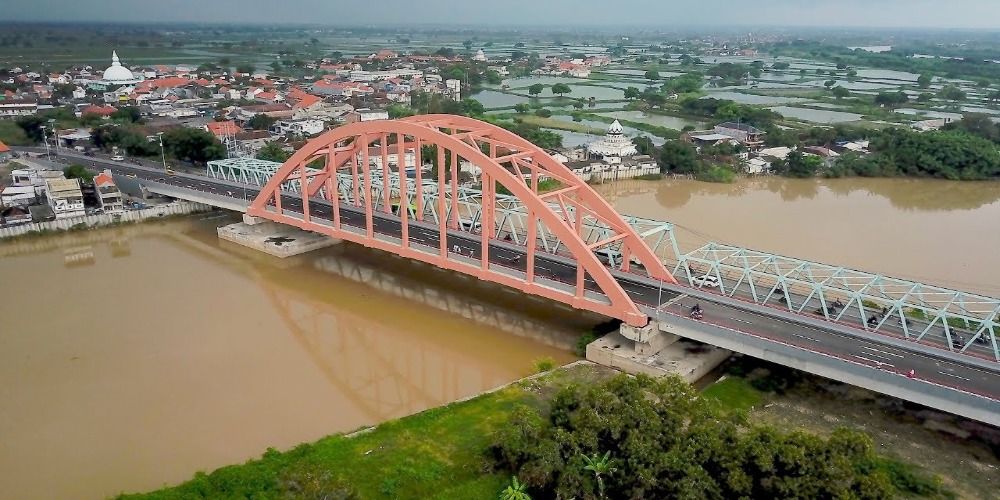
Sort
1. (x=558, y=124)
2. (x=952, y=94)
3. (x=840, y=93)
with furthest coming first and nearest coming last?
1. (x=840, y=93)
2. (x=952, y=94)
3. (x=558, y=124)

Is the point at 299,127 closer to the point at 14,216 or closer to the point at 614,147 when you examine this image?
the point at 14,216

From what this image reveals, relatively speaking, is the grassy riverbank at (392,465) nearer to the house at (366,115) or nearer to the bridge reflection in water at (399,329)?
the bridge reflection in water at (399,329)

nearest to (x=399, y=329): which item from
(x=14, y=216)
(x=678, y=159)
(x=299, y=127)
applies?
(x=14, y=216)

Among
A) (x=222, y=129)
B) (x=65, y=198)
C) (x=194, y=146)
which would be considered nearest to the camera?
(x=65, y=198)

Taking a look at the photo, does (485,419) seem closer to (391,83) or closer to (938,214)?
(938,214)

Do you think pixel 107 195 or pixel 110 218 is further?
pixel 107 195

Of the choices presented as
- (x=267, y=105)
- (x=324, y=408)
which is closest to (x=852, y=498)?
(x=324, y=408)

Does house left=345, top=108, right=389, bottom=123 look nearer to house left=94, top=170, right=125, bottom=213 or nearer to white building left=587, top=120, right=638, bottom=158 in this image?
white building left=587, top=120, right=638, bottom=158
